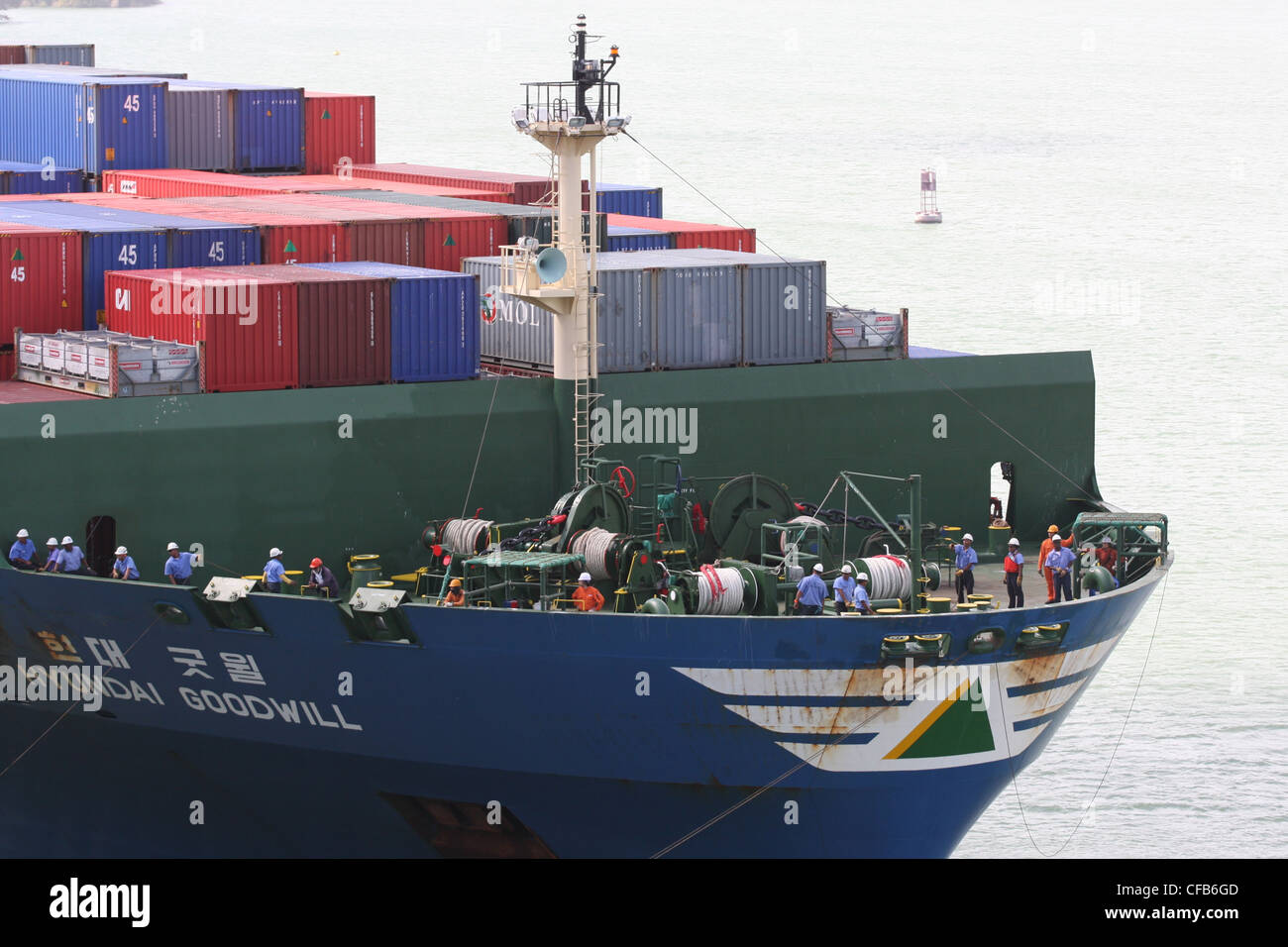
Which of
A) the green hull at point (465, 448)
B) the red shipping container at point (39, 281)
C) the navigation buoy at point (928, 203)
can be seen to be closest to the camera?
the green hull at point (465, 448)

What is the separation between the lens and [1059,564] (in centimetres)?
2909

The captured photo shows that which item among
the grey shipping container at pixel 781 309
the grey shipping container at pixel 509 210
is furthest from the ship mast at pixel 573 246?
the grey shipping container at pixel 781 309

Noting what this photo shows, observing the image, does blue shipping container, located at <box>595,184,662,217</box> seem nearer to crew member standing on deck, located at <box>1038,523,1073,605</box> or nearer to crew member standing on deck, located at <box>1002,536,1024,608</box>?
crew member standing on deck, located at <box>1038,523,1073,605</box>

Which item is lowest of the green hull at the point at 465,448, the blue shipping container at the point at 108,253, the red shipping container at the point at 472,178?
the green hull at the point at 465,448


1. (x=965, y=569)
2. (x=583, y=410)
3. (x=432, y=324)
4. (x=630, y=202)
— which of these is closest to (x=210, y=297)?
(x=432, y=324)

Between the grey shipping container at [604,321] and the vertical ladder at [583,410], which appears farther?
the grey shipping container at [604,321]

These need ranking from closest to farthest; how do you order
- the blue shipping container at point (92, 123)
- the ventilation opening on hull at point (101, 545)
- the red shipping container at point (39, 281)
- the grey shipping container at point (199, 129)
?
the ventilation opening on hull at point (101, 545)
the red shipping container at point (39, 281)
the blue shipping container at point (92, 123)
the grey shipping container at point (199, 129)

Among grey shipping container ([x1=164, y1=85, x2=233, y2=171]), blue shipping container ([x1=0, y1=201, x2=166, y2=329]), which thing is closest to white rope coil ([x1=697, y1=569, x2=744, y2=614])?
blue shipping container ([x1=0, y1=201, x2=166, y2=329])

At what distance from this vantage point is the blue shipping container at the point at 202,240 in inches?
1284

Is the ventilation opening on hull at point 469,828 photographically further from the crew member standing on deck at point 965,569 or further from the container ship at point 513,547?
the crew member standing on deck at point 965,569

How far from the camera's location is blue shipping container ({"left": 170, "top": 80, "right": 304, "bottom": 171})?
4569cm

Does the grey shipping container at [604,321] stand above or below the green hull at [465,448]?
above

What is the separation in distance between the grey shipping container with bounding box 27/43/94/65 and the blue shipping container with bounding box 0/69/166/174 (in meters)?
13.8

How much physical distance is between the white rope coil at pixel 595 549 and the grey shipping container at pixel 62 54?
37822 millimetres
